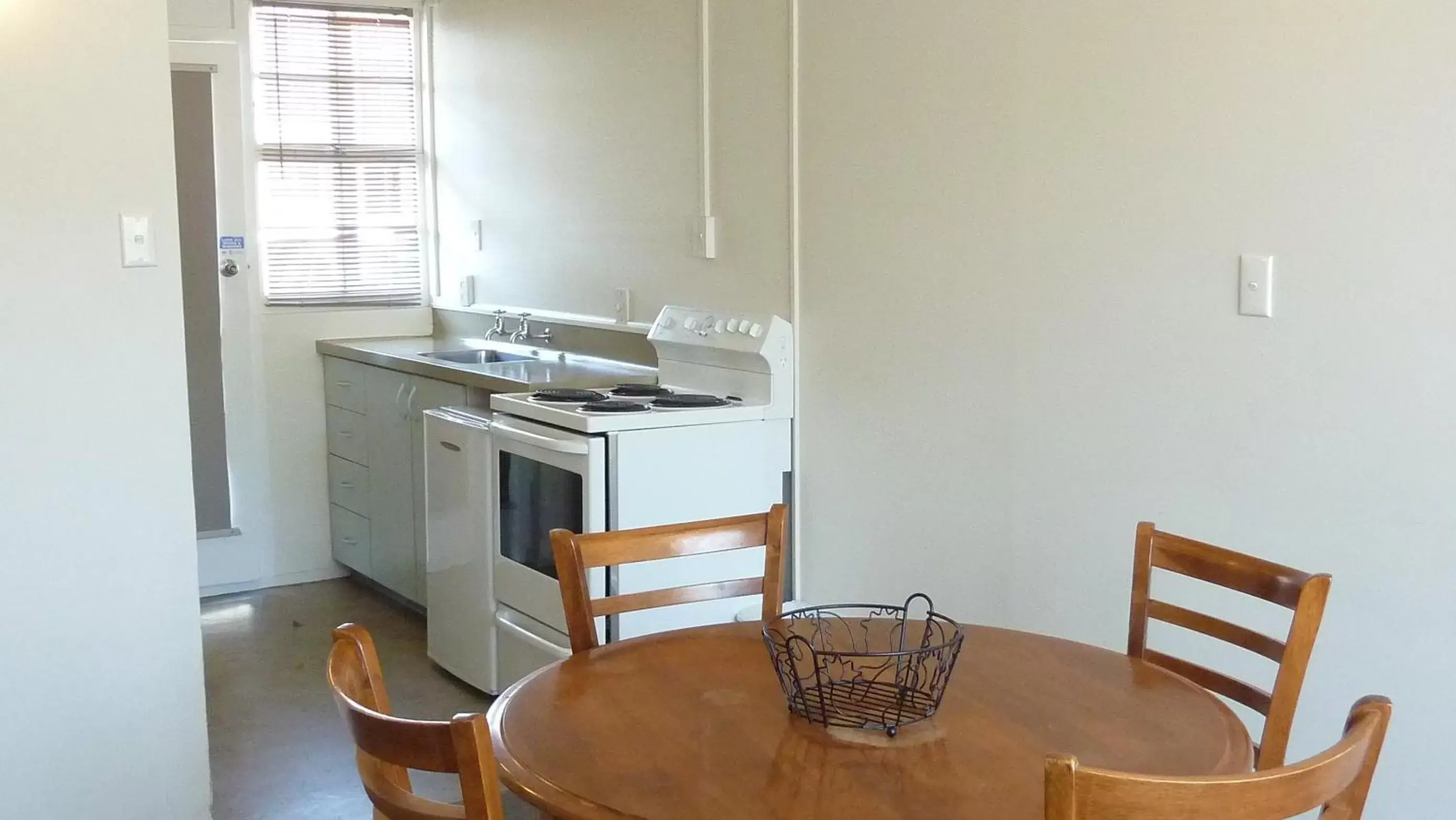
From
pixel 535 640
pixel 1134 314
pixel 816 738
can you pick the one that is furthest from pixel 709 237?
pixel 816 738

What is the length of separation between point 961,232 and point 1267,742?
1517 millimetres

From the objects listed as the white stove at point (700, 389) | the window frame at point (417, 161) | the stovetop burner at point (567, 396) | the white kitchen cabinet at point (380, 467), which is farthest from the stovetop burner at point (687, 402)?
the window frame at point (417, 161)

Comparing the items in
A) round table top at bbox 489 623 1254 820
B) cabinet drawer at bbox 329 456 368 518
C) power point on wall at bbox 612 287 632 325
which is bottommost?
cabinet drawer at bbox 329 456 368 518

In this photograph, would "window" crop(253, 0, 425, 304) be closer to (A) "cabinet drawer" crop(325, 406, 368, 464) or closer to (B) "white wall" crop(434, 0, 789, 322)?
(B) "white wall" crop(434, 0, 789, 322)

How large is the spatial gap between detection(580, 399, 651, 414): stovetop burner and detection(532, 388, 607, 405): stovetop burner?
69 mm

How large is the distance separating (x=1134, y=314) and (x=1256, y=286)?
285 mm

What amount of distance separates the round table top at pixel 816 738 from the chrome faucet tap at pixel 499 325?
11.0 feet

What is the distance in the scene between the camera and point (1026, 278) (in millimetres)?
2932

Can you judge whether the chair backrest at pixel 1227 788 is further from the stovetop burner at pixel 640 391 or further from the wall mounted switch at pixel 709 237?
the wall mounted switch at pixel 709 237

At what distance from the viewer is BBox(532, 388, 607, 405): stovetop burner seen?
12.2ft

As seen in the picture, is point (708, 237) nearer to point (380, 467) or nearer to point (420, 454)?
point (420, 454)

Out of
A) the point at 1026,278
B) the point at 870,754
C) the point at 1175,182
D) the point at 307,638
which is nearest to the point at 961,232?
the point at 1026,278

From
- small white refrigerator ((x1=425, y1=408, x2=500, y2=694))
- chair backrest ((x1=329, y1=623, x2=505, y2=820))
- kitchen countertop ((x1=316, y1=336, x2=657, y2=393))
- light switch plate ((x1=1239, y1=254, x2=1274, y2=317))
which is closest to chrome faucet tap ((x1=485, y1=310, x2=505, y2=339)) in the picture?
kitchen countertop ((x1=316, y1=336, x2=657, y2=393))

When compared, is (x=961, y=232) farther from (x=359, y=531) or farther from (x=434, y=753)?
(x=359, y=531)
